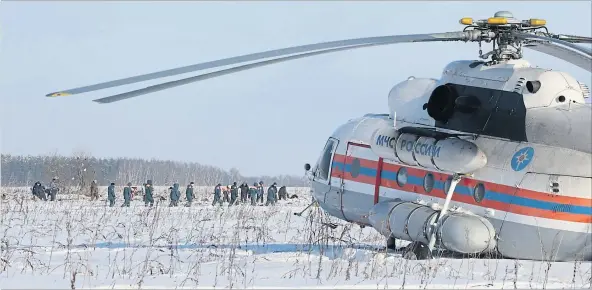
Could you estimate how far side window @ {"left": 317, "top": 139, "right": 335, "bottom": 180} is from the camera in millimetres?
15109

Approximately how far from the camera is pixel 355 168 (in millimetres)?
14148

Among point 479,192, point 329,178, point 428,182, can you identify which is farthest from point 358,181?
point 479,192

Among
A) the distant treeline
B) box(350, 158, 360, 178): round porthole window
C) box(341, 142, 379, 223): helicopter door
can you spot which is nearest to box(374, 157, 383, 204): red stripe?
box(341, 142, 379, 223): helicopter door

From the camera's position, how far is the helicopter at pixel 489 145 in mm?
10016

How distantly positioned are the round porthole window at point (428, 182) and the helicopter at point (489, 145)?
2 cm

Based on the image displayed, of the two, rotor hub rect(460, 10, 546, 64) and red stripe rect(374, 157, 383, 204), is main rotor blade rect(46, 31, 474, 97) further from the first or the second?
red stripe rect(374, 157, 383, 204)

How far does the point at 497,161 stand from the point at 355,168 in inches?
142

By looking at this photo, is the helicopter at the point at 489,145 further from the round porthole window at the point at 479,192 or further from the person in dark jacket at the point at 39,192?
the person in dark jacket at the point at 39,192

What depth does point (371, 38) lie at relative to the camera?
31.2 ft

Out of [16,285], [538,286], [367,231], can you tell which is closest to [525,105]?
[538,286]

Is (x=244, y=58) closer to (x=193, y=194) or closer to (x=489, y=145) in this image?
(x=489, y=145)

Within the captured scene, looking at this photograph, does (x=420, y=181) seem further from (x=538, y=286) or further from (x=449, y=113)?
(x=538, y=286)

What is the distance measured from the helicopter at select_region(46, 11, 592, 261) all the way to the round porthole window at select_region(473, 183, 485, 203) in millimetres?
14

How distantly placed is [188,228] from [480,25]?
8.80 m
